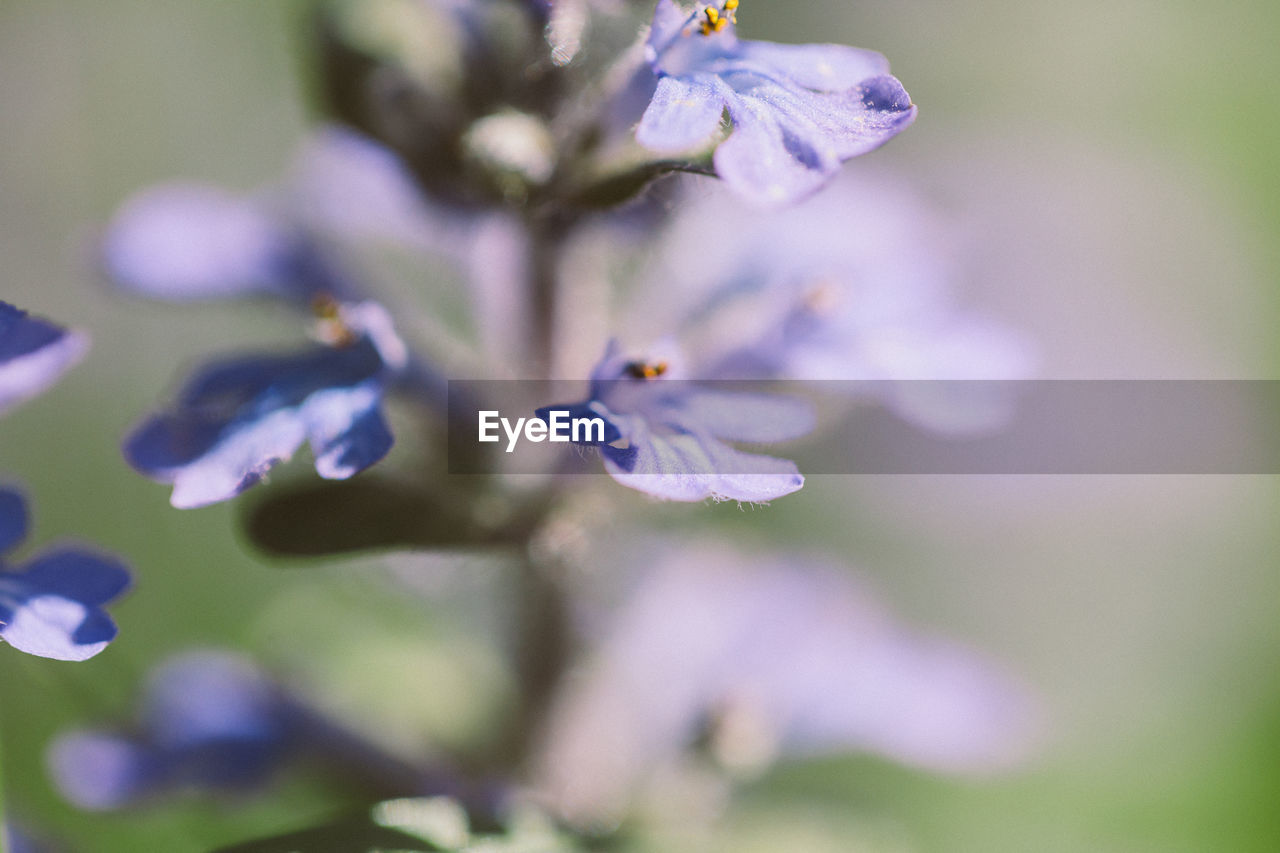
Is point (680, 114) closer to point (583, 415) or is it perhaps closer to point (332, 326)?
point (583, 415)

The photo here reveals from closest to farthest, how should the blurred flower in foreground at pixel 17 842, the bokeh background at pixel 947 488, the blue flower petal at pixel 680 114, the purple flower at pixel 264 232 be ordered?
1. the blue flower petal at pixel 680 114
2. the blurred flower in foreground at pixel 17 842
3. the purple flower at pixel 264 232
4. the bokeh background at pixel 947 488

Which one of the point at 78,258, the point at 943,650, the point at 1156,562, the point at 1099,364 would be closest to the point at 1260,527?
the point at 1156,562

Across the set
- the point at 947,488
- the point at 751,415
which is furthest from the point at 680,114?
the point at 947,488

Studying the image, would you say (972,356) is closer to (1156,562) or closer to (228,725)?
(228,725)

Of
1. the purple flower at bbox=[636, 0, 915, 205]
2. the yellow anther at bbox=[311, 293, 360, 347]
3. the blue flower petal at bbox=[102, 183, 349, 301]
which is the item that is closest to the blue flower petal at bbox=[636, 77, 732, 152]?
the purple flower at bbox=[636, 0, 915, 205]

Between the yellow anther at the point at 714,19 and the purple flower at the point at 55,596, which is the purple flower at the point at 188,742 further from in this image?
the yellow anther at the point at 714,19

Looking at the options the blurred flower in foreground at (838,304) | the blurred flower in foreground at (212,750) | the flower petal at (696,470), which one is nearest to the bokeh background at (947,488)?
the blurred flower in foreground at (212,750)

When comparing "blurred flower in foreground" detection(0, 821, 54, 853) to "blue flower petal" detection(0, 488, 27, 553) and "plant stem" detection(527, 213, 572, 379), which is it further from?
"plant stem" detection(527, 213, 572, 379)
